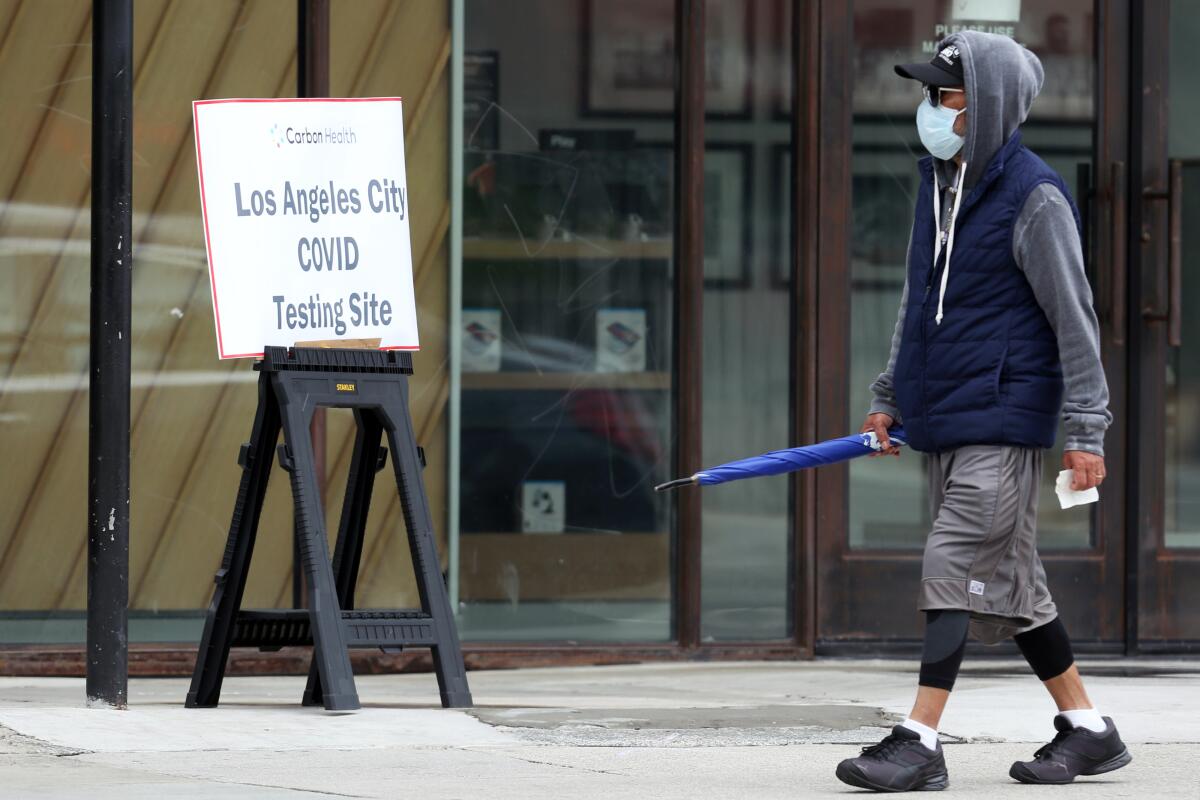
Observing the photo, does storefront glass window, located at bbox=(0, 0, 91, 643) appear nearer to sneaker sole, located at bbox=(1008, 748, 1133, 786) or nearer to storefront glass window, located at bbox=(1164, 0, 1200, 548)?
sneaker sole, located at bbox=(1008, 748, 1133, 786)

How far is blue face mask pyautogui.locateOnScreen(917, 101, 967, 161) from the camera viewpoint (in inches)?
216

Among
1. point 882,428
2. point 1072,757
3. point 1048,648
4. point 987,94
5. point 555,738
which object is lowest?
point 555,738

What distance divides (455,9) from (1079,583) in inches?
130

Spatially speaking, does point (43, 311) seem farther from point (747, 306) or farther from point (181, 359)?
point (747, 306)

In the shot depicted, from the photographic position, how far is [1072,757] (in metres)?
5.43

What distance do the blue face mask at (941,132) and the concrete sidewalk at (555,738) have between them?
160 centimetres

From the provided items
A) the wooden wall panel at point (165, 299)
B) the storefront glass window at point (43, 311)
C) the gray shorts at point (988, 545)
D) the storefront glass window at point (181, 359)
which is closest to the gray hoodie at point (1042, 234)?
the gray shorts at point (988, 545)

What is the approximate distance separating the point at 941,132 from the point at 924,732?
1507 millimetres

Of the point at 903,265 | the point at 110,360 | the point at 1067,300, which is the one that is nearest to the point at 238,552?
the point at 110,360

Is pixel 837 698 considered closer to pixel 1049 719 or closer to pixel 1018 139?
pixel 1049 719

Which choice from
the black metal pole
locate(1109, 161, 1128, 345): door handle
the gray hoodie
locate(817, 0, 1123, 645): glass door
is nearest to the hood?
the gray hoodie

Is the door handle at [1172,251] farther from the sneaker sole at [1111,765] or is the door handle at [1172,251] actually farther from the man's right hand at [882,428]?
the sneaker sole at [1111,765]

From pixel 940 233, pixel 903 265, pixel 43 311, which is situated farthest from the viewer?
pixel 903 265

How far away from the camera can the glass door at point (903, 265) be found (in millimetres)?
8445
